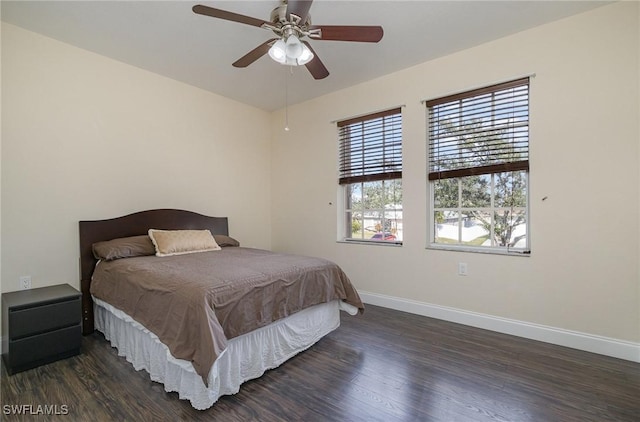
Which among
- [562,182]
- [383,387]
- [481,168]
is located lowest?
[383,387]

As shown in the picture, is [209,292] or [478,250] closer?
[209,292]

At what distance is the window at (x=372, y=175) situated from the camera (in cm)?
353

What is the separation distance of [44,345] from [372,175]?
3415mm

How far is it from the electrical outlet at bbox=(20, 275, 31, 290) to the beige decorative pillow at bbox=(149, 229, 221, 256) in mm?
981

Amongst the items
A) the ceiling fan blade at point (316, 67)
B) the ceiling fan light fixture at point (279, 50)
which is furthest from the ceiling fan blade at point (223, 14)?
the ceiling fan blade at point (316, 67)

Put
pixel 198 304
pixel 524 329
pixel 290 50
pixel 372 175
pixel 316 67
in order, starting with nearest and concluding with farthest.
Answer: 1. pixel 198 304
2. pixel 290 50
3. pixel 316 67
4. pixel 524 329
5. pixel 372 175

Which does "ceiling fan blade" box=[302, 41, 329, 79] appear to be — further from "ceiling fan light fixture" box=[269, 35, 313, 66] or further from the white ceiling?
the white ceiling

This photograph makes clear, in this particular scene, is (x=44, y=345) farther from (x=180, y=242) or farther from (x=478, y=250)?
(x=478, y=250)

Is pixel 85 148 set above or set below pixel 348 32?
below

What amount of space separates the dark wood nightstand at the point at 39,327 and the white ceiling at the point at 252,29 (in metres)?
2.26

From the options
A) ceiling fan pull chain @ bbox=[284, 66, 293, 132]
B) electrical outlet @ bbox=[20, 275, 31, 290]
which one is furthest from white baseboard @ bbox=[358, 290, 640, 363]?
electrical outlet @ bbox=[20, 275, 31, 290]

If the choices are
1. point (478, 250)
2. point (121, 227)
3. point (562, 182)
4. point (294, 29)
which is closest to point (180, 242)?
point (121, 227)

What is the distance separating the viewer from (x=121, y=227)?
308cm

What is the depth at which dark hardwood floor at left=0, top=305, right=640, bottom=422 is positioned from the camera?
1.68m
